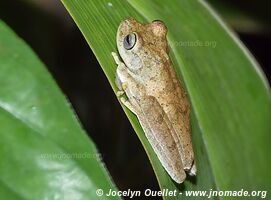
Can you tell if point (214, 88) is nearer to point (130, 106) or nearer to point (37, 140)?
point (130, 106)

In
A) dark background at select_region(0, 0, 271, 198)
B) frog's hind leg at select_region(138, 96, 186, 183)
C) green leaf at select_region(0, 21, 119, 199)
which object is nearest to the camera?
green leaf at select_region(0, 21, 119, 199)

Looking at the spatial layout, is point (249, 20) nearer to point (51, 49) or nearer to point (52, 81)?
point (51, 49)

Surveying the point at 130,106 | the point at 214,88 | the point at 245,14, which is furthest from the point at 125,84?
the point at 245,14

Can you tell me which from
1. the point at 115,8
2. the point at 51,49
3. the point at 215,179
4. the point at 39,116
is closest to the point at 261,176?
the point at 215,179

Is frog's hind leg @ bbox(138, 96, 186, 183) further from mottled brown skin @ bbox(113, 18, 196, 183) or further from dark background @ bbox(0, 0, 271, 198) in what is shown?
dark background @ bbox(0, 0, 271, 198)

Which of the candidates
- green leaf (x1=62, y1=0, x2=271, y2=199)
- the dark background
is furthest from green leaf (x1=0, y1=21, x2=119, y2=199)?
the dark background

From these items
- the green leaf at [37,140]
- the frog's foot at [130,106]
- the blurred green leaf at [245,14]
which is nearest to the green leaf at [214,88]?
the frog's foot at [130,106]
